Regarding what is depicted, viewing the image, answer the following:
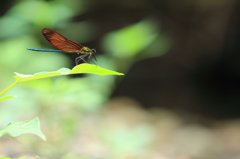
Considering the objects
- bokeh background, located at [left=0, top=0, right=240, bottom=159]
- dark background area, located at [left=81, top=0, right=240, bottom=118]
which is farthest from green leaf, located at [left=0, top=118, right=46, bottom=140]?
dark background area, located at [left=81, top=0, right=240, bottom=118]

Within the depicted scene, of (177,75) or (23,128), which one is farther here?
(177,75)

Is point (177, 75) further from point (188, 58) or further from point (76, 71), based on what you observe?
point (76, 71)

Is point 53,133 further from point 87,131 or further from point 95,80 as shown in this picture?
point 87,131

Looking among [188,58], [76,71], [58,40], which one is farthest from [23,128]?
[188,58]

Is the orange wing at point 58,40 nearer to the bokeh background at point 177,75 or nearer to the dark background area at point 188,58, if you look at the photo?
the bokeh background at point 177,75

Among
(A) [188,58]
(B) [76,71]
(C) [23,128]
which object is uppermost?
(A) [188,58]

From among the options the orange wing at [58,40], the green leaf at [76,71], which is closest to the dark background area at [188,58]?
the orange wing at [58,40]

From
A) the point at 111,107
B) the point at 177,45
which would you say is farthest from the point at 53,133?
the point at 177,45

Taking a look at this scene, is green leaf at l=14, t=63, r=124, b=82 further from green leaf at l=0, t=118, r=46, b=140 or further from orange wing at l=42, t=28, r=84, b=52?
orange wing at l=42, t=28, r=84, b=52
